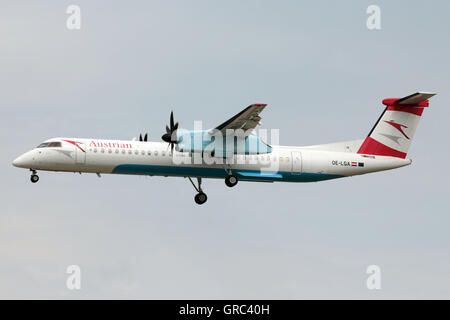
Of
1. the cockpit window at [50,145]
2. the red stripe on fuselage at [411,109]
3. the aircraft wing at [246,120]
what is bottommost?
the cockpit window at [50,145]

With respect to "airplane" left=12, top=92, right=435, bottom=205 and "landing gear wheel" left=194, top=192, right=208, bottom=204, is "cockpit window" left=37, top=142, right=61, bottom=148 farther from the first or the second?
"landing gear wheel" left=194, top=192, right=208, bottom=204

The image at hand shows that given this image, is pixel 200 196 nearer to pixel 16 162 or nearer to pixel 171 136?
pixel 171 136

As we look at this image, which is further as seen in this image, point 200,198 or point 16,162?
point 200,198

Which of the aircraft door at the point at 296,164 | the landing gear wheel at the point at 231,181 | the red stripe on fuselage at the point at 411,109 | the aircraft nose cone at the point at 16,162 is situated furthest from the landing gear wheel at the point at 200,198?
the red stripe on fuselage at the point at 411,109

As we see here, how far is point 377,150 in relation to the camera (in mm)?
33219

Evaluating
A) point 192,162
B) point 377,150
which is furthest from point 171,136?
point 377,150

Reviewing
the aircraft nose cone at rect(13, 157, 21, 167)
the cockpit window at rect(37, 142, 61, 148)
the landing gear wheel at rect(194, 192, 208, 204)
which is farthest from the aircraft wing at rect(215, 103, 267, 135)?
the aircraft nose cone at rect(13, 157, 21, 167)

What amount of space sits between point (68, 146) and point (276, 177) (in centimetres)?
876

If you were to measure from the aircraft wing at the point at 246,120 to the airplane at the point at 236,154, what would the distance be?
37 mm

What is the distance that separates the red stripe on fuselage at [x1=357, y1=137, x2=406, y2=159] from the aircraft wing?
5.81 m

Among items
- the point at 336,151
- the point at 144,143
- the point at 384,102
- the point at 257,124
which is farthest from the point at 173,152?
the point at 384,102

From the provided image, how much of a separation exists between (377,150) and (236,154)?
258 inches

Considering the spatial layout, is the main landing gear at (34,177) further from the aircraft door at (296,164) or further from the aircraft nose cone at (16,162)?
the aircraft door at (296,164)

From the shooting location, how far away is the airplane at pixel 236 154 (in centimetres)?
3012
